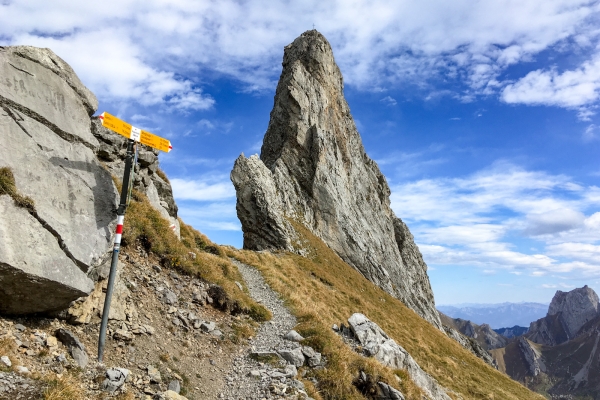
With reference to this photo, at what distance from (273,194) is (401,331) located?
2495 cm

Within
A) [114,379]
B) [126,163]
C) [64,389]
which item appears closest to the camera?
[64,389]

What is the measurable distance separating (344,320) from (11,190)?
24334mm

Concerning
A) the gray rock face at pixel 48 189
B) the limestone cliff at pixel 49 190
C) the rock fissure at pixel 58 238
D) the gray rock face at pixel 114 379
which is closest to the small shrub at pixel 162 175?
the limestone cliff at pixel 49 190

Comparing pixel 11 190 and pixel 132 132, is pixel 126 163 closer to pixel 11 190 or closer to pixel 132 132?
pixel 132 132

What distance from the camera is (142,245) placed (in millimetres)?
15797

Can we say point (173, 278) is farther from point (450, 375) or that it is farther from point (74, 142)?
point (450, 375)

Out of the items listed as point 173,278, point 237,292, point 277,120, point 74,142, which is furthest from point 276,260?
point 277,120

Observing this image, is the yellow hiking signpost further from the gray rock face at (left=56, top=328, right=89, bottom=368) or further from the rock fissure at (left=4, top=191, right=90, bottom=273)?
the gray rock face at (left=56, top=328, right=89, bottom=368)

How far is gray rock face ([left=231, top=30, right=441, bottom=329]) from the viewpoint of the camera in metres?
48.3

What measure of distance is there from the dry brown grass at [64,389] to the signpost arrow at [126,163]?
1.72 metres

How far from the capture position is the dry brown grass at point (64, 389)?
706 cm

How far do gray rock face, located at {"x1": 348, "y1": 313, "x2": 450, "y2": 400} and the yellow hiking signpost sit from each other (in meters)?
13.2

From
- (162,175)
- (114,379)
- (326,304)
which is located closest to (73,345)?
(114,379)

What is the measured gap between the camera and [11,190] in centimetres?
902
